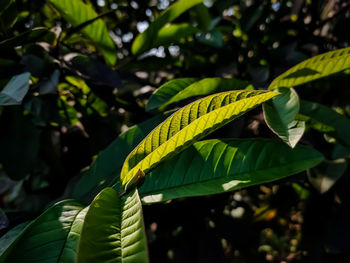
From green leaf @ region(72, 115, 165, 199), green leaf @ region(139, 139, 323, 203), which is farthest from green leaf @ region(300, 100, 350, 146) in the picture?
green leaf @ region(72, 115, 165, 199)

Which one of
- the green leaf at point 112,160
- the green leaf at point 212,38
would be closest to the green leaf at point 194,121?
the green leaf at point 112,160

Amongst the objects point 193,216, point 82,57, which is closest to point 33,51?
point 82,57

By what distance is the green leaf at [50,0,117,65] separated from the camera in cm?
86

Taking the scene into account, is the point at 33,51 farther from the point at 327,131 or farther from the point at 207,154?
the point at 327,131

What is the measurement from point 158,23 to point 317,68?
1.47ft

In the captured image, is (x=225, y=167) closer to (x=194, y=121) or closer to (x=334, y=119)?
(x=194, y=121)

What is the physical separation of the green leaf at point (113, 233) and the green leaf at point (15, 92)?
0.28 metres

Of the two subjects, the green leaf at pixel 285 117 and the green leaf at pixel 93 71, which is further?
the green leaf at pixel 93 71

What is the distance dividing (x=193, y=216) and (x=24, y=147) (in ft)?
1.65

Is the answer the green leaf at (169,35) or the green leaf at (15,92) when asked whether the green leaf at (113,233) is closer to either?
the green leaf at (15,92)

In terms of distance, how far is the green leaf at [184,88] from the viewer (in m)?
0.71

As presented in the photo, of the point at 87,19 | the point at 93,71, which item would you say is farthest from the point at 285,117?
the point at 87,19

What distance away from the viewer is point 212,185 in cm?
53

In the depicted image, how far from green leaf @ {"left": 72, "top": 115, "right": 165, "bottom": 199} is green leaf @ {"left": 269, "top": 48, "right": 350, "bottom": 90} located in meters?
0.28
